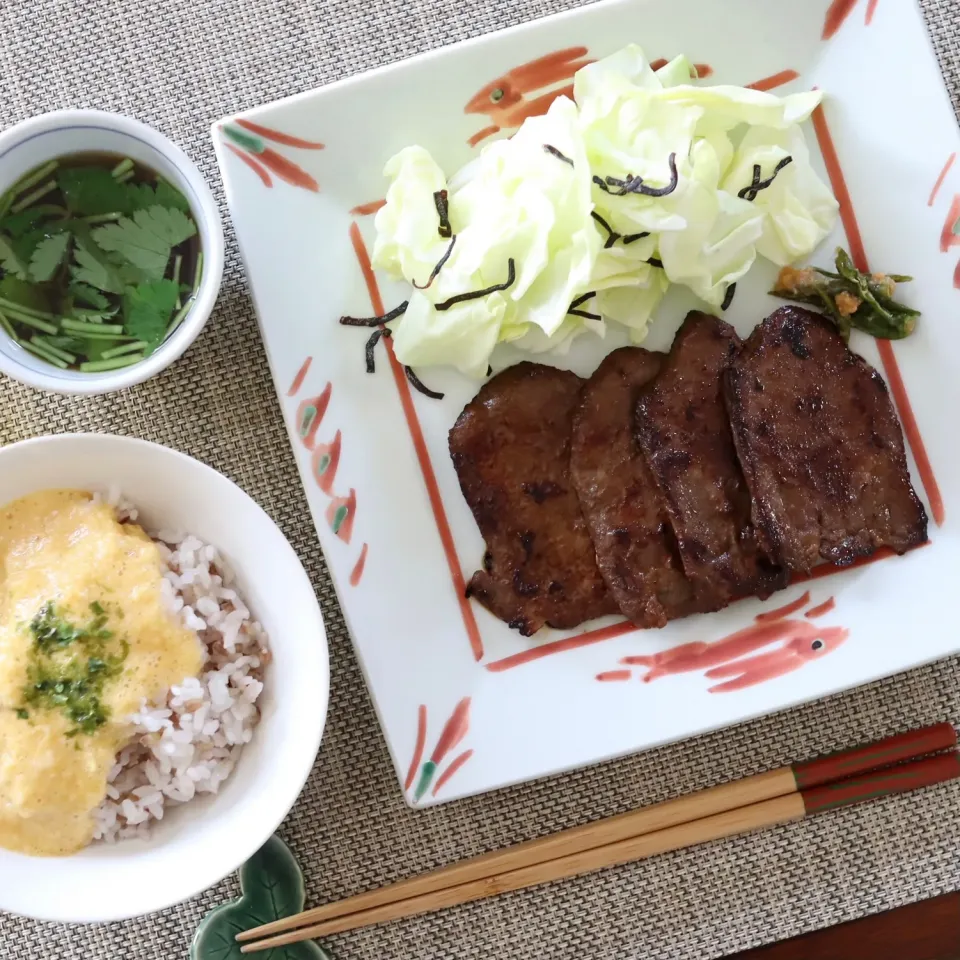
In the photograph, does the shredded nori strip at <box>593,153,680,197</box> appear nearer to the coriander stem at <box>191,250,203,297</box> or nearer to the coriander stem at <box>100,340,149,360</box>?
the coriander stem at <box>191,250,203,297</box>

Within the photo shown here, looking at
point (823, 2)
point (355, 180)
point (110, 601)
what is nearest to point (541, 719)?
point (110, 601)

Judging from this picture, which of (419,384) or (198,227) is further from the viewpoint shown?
(419,384)

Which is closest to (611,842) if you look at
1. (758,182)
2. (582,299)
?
(582,299)

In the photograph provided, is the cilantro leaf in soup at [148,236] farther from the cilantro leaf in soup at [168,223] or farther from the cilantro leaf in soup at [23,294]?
the cilantro leaf in soup at [23,294]

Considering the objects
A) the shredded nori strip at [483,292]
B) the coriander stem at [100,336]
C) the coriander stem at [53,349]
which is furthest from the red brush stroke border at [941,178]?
the coriander stem at [53,349]

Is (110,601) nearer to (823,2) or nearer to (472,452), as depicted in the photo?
(472,452)

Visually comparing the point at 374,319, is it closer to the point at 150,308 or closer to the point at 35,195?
the point at 150,308
